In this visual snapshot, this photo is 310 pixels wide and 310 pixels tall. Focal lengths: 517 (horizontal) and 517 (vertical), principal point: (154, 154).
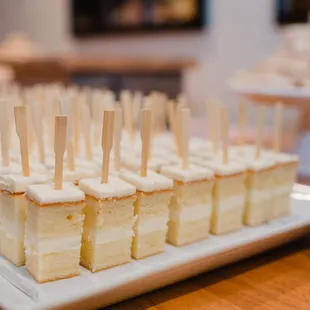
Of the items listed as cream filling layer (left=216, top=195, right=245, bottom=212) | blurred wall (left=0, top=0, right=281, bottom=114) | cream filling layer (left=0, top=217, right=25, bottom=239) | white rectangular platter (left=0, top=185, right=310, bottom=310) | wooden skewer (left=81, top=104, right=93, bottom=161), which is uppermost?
blurred wall (left=0, top=0, right=281, bottom=114)

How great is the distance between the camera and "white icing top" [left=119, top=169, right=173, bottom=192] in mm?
1006

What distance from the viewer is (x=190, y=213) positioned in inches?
43.8

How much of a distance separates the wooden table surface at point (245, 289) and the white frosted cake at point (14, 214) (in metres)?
0.22

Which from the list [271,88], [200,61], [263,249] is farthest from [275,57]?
Answer: [200,61]

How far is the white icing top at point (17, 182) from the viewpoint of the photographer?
982 millimetres

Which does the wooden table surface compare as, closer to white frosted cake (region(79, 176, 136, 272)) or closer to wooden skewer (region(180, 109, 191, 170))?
white frosted cake (region(79, 176, 136, 272))

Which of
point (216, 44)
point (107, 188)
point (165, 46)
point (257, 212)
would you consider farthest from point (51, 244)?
point (165, 46)

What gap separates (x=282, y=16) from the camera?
3652 millimetres

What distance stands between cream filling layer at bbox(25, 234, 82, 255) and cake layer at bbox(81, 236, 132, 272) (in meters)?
0.03

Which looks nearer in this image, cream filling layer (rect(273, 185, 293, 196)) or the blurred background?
cream filling layer (rect(273, 185, 293, 196))

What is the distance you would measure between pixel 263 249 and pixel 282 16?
9.41ft

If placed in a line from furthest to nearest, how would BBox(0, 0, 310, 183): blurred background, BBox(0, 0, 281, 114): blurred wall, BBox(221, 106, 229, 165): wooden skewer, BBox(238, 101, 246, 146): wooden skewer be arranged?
BBox(0, 0, 281, 114): blurred wall
BBox(0, 0, 310, 183): blurred background
BBox(238, 101, 246, 146): wooden skewer
BBox(221, 106, 229, 165): wooden skewer

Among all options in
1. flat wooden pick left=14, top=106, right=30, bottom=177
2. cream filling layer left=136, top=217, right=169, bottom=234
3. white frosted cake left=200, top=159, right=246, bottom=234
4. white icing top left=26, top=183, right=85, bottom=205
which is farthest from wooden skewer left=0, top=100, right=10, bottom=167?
white frosted cake left=200, top=159, right=246, bottom=234

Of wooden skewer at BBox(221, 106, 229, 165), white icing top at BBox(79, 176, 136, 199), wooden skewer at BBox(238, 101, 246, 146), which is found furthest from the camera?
wooden skewer at BBox(238, 101, 246, 146)
